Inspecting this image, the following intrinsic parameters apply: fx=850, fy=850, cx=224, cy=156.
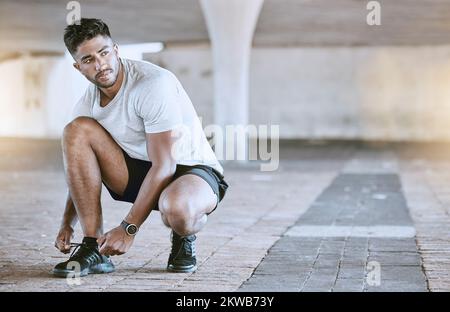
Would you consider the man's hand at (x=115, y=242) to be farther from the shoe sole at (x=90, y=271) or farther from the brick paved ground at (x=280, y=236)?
the shoe sole at (x=90, y=271)

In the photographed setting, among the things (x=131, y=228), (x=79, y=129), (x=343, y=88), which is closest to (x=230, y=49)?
(x=343, y=88)

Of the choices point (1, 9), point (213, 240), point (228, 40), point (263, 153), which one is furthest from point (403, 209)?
point (1, 9)

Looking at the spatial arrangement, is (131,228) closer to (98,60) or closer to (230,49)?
(98,60)

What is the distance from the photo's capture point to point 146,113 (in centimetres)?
514

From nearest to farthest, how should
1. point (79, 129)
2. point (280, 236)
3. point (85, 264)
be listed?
point (85, 264), point (79, 129), point (280, 236)

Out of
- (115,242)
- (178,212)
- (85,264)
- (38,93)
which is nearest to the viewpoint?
(115,242)

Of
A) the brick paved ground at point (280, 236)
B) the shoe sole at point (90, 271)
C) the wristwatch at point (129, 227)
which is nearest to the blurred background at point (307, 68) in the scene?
the brick paved ground at point (280, 236)

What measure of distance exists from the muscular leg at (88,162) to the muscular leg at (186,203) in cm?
47

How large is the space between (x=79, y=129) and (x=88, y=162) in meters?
0.22

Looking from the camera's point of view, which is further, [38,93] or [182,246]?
[38,93]

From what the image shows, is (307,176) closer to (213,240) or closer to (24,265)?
(213,240)

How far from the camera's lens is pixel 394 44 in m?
26.6

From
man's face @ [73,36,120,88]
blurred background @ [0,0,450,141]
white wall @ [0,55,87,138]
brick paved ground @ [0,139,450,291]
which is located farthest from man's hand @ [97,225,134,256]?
white wall @ [0,55,87,138]

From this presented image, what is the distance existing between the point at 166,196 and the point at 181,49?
2283 centimetres
